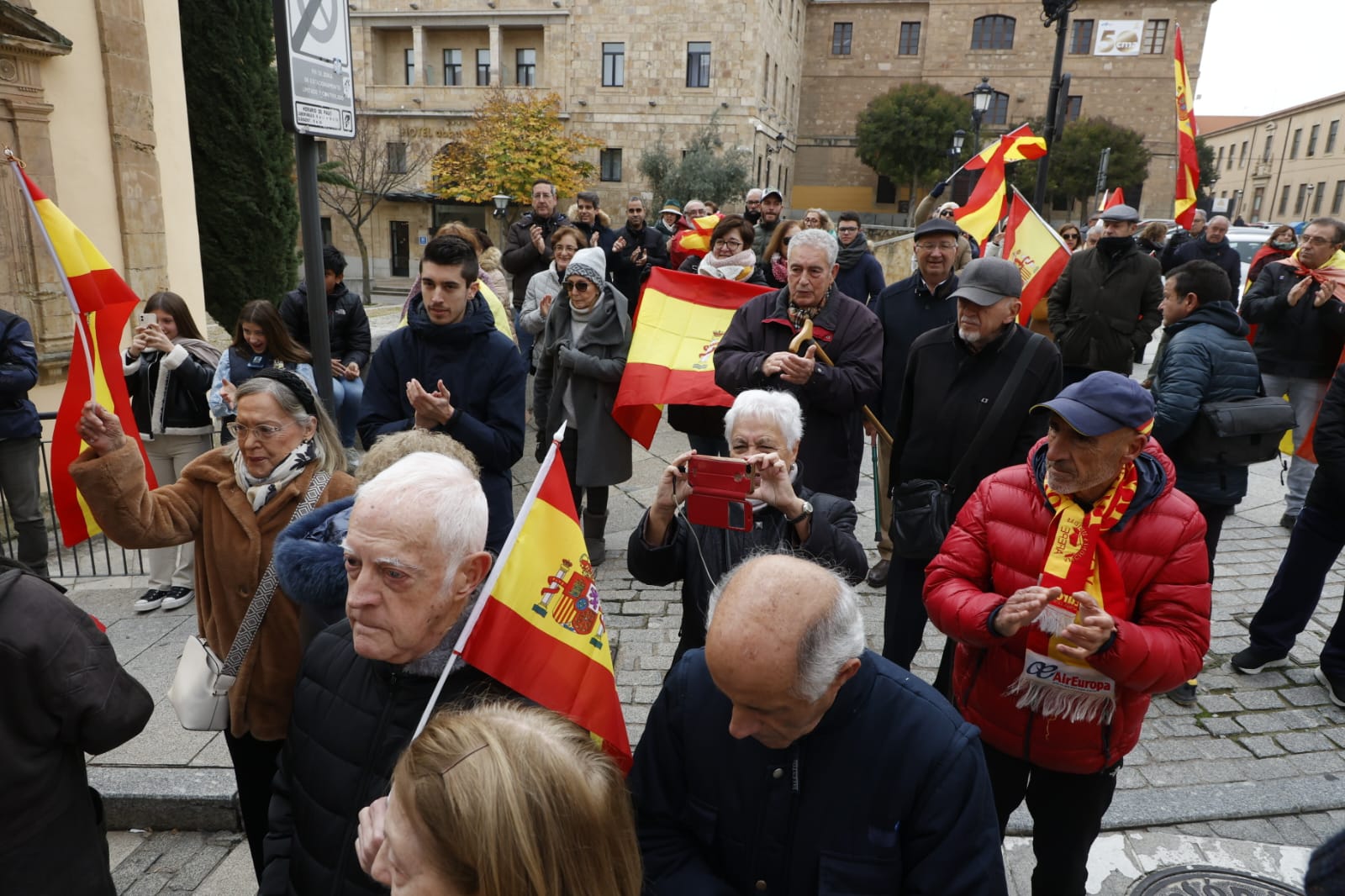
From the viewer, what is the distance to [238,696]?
2775 millimetres

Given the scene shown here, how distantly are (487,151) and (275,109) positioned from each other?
2117 cm

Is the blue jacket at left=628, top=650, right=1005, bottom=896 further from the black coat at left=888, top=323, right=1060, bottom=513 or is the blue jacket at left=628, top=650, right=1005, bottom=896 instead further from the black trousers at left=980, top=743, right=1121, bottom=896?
the black coat at left=888, top=323, right=1060, bottom=513

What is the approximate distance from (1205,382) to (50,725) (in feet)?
16.5

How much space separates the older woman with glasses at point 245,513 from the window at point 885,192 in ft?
195

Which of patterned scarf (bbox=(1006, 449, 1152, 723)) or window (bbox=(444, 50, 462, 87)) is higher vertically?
window (bbox=(444, 50, 462, 87))

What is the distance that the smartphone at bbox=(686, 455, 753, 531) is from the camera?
9.11 ft

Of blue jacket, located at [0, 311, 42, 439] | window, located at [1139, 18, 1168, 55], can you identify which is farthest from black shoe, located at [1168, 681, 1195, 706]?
window, located at [1139, 18, 1168, 55]

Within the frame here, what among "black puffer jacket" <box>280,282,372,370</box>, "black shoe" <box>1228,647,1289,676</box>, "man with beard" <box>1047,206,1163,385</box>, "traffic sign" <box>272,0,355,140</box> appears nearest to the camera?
"traffic sign" <box>272,0,355,140</box>

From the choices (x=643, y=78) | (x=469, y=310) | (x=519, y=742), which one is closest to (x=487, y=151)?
(x=643, y=78)

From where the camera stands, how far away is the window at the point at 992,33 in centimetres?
5512

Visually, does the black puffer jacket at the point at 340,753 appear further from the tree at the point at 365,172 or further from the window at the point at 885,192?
the window at the point at 885,192

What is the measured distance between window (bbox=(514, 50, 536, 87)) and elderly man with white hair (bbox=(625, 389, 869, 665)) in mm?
46309

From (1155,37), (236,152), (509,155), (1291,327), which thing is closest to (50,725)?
(1291,327)

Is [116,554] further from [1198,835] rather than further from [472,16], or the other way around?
[472,16]
